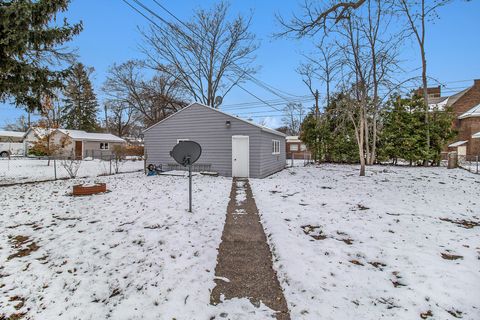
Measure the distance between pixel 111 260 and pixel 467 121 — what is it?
115 feet

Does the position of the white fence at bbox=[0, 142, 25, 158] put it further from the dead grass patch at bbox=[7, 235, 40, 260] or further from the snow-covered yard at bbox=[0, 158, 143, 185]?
the dead grass patch at bbox=[7, 235, 40, 260]

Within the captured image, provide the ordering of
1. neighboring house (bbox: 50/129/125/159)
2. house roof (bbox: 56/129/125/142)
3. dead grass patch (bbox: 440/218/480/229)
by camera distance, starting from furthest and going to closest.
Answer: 1. neighboring house (bbox: 50/129/125/159)
2. house roof (bbox: 56/129/125/142)
3. dead grass patch (bbox: 440/218/480/229)

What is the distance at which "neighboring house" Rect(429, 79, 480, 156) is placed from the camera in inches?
Result: 961

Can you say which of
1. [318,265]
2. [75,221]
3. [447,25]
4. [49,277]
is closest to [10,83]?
[75,221]

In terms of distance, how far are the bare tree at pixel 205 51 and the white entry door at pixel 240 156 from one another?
11.2 m

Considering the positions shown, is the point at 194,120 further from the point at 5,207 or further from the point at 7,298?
the point at 7,298

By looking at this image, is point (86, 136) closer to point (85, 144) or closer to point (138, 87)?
point (85, 144)

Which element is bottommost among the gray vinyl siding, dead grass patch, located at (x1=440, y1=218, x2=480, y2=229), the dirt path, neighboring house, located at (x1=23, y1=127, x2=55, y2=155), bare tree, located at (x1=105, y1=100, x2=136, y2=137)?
the dirt path

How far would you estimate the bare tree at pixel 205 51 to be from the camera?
19.3 metres

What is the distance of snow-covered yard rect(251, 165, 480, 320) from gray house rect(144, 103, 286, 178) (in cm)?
522

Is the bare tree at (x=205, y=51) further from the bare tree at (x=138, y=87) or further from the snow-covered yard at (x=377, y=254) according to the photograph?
the snow-covered yard at (x=377, y=254)

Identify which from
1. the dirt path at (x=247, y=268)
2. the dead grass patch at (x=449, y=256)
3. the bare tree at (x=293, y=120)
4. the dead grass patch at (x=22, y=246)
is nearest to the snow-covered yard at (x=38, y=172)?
the dead grass patch at (x=22, y=246)

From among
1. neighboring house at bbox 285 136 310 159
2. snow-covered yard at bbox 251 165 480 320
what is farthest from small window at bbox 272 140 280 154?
neighboring house at bbox 285 136 310 159

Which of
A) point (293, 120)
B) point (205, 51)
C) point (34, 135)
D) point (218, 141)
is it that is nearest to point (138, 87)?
point (205, 51)
